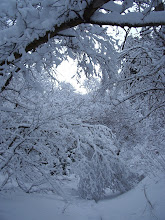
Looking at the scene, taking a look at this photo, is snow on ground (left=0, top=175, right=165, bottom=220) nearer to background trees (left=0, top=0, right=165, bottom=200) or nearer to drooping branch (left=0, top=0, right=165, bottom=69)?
background trees (left=0, top=0, right=165, bottom=200)

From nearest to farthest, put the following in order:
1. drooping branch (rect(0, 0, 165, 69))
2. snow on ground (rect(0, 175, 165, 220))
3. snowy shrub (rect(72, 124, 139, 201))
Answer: drooping branch (rect(0, 0, 165, 69)) < snow on ground (rect(0, 175, 165, 220)) < snowy shrub (rect(72, 124, 139, 201))

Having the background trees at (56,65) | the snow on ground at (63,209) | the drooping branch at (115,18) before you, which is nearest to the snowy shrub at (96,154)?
the background trees at (56,65)

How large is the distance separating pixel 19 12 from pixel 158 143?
24.2 feet

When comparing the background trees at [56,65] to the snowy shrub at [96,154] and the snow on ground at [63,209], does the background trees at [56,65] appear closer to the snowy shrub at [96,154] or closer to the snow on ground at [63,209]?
the snowy shrub at [96,154]

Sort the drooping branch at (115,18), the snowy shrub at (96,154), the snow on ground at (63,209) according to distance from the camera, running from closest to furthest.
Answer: the drooping branch at (115,18) → the snow on ground at (63,209) → the snowy shrub at (96,154)

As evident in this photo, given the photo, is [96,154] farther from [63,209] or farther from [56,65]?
[56,65]

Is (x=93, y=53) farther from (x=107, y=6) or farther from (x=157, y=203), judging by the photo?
(x=157, y=203)

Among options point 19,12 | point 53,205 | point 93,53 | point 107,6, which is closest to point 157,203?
point 53,205

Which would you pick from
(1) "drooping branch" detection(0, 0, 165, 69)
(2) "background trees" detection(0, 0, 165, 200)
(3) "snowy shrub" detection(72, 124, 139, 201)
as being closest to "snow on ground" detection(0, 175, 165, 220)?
(2) "background trees" detection(0, 0, 165, 200)

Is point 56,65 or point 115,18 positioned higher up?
point 115,18

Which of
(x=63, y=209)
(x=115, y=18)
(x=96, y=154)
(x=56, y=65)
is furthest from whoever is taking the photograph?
(x=96, y=154)

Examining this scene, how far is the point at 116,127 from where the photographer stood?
13.3m

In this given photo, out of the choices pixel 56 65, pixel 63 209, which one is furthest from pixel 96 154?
pixel 56 65

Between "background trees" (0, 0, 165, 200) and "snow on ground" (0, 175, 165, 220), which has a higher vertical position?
"background trees" (0, 0, 165, 200)
